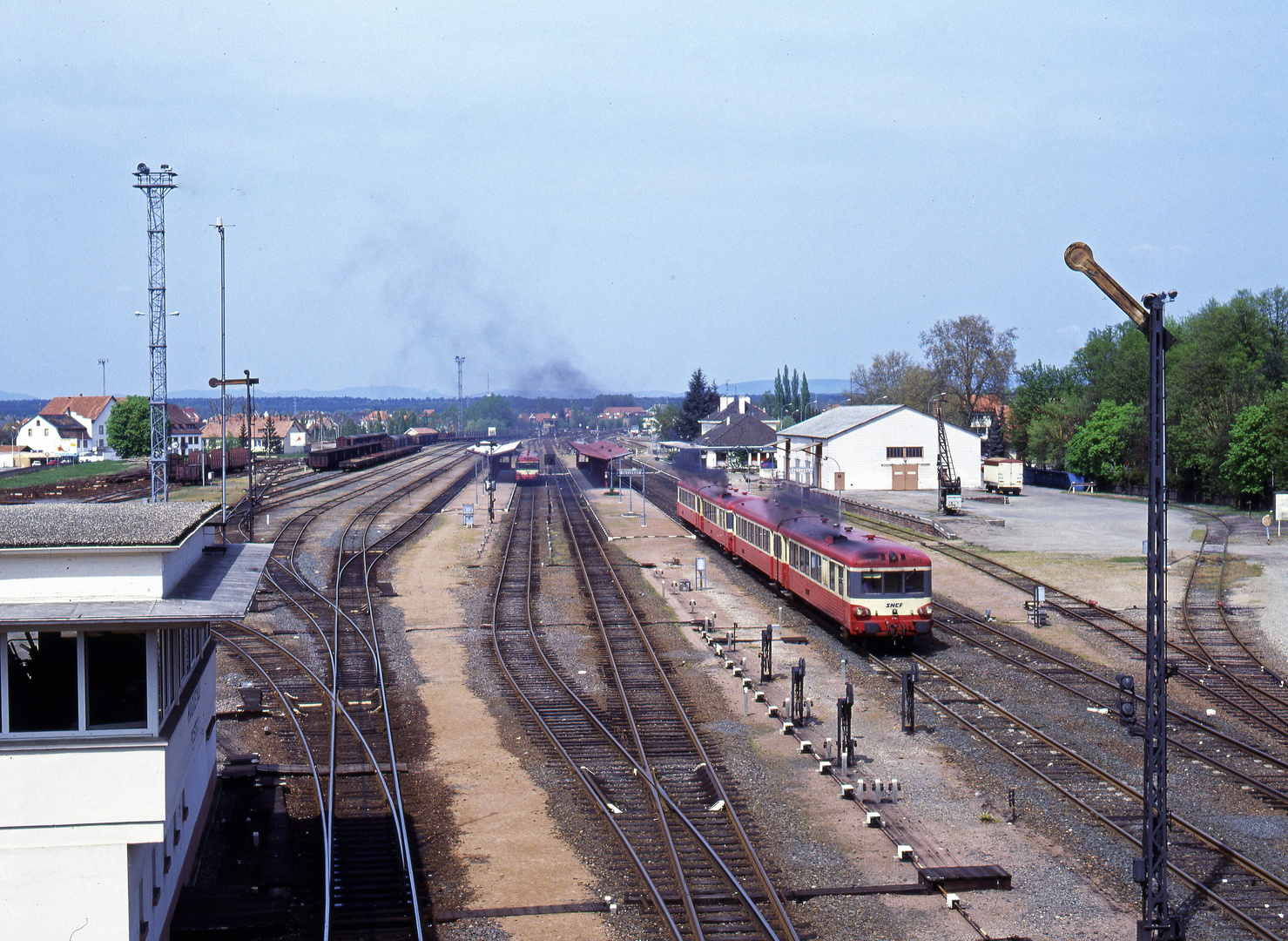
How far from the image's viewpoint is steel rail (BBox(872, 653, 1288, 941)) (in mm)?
12461

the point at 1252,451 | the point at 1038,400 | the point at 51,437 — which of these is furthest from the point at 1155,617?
the point at 51,437

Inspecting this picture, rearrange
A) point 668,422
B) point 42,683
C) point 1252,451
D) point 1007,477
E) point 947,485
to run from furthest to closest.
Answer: point 668,422 → point 1007,477 → point 947,485 → point 1252,451 → point 42,683

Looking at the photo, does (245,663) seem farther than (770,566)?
No

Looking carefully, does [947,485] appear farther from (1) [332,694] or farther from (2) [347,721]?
(2) [347,721]

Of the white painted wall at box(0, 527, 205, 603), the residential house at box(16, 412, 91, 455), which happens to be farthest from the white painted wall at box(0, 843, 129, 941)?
the residential house at box(16, 412, 91, 455)

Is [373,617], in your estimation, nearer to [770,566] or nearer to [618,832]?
[770,566]

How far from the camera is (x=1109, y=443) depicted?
239 ft

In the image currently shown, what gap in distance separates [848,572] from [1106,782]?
8494 mm

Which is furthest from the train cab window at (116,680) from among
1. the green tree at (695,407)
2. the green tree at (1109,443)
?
the green tree at (695,407)

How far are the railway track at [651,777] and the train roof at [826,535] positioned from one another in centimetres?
472

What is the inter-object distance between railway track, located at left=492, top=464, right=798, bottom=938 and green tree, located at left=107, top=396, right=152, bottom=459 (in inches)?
3773

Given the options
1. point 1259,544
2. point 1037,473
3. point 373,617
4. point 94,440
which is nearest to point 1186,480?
point 1037,473

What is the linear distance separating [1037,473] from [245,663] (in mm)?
72051

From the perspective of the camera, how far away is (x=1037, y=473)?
3349 inches
